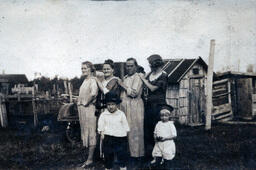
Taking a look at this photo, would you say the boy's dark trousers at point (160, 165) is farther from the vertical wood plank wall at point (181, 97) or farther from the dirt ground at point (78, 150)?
the vertical wood plank wall at point (181, 97)

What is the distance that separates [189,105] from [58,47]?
5.70m

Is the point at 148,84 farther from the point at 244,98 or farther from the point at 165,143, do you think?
the point at 244,98

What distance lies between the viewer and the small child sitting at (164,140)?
452 centimetres

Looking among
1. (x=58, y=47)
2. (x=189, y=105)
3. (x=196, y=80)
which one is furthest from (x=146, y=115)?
(x=196, y=80)

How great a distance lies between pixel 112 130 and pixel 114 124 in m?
0.11

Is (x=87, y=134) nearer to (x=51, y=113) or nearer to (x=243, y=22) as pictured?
(x=51, y=113)

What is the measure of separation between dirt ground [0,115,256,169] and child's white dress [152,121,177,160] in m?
0.48

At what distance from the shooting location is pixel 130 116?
4758 mm

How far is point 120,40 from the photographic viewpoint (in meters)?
6.16

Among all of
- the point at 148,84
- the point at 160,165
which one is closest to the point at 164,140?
the point at 160,165

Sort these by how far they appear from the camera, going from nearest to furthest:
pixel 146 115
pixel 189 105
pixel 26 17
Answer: pixel 146 115
pixel 26 17
pixel 189 105

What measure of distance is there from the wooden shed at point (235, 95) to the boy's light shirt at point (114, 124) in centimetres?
652

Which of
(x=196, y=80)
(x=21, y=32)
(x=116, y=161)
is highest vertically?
(x=21, y=32)

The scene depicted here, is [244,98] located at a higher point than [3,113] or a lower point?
higher
